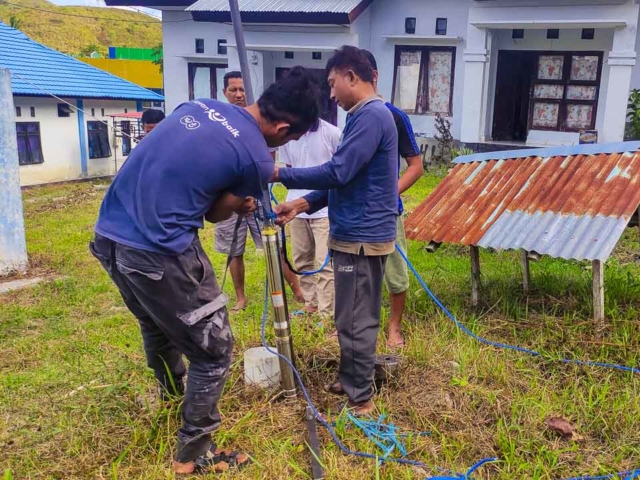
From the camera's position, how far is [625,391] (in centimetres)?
326

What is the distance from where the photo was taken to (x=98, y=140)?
15242mm

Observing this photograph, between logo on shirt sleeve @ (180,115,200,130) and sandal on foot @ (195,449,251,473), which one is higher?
logo on shirt sleeve @ (180,115,200,130)

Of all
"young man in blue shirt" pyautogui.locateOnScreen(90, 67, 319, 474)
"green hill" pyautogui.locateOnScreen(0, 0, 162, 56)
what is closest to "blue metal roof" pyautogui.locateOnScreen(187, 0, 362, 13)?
"young man in blue shirt" pyautogui.locateOnScreen(90, 67, 319, 474)

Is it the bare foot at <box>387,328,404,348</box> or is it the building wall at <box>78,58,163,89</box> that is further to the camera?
the building wall at <box>78,58,163,89</box>

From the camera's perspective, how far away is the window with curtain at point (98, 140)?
14992 mm

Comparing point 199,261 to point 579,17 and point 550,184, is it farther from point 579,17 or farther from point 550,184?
point 579,17

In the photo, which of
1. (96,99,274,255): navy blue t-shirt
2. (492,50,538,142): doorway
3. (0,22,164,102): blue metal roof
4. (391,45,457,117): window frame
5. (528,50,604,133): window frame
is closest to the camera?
(96,99,274,255): navy blue t-shirt

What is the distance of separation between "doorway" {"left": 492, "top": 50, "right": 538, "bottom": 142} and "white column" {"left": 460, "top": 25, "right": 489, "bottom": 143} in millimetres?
1000

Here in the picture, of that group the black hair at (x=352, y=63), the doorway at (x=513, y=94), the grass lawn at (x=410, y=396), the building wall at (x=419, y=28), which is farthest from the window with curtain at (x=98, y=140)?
the black hair at (x=352, y=63)

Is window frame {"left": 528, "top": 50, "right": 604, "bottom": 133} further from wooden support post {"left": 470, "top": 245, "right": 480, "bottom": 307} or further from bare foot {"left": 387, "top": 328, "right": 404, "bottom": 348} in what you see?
bare foot {"left": 387, "top": 328, "right": 404, "bottom": 348}

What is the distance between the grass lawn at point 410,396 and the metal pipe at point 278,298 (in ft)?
0.60

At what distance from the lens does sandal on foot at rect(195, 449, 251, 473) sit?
8.75ft

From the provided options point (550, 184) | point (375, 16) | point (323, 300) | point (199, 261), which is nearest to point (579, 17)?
point (375, 16)

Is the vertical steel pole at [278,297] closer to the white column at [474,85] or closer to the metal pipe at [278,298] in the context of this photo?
the metal pipe at [278,298]
